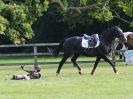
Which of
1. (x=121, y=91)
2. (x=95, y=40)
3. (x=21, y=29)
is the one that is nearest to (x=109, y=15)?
(x=21, y=29)

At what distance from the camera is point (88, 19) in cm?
6247

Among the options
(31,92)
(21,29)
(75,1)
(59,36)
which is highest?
(31,92)

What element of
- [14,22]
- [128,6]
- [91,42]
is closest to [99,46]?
[91,42]

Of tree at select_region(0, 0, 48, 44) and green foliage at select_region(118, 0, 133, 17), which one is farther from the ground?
tree at select_region(0, 0, 48, 44)

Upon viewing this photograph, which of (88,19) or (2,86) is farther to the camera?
(88,19)

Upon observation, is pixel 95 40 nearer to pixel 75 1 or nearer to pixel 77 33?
pixel 75 1

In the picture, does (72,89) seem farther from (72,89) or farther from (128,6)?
(128,6)

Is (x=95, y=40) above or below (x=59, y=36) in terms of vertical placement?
above

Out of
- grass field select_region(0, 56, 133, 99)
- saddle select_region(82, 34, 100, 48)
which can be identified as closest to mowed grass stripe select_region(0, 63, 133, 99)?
grass field select_region(0, 56, 133, 99)

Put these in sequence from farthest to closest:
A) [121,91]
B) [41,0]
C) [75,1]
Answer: [75,1], [41,0], [121,91]

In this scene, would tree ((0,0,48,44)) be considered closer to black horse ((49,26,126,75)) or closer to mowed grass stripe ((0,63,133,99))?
black horse ((49,26,126,75))

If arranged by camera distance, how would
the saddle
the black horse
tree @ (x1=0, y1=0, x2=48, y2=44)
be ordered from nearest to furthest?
the black horse → the saddle → tree @ (x1=0, y1=0, x2=48, y2=44)

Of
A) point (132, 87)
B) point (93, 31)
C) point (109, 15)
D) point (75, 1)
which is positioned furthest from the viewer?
point (93, 31)

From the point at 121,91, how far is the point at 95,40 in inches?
344
